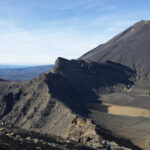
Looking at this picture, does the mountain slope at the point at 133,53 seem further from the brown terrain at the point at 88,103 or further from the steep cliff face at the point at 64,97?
the steep cliff face at the point at 64,97

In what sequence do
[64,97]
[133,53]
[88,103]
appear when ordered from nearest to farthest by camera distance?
[64,97]
[88,103]
[133,53]

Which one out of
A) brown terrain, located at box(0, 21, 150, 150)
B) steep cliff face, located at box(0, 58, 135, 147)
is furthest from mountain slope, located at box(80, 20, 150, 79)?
steep cliff face, located at box(0, 58, 135, 147)

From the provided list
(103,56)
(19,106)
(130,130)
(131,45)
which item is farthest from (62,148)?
(131,45)

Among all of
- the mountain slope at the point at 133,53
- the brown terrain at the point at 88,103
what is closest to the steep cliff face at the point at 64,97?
the brown terrain at the point at 88,103

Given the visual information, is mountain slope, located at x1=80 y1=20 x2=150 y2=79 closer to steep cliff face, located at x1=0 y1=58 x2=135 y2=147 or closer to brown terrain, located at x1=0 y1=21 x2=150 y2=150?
brown terrain, located at x1=0 y1=21 x2=150 y2=150

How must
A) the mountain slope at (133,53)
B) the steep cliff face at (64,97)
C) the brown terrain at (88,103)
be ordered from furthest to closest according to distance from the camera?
1. the mountain slope at (133,53)
2. the steep cliff face at (64,97)
3. the brown terrain at (88,103)

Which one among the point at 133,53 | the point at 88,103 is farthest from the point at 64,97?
the point at 133,53

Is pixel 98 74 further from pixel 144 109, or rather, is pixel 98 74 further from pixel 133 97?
pixel 144 109

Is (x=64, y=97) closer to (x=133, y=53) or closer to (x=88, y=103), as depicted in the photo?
(x=88, y=103)
